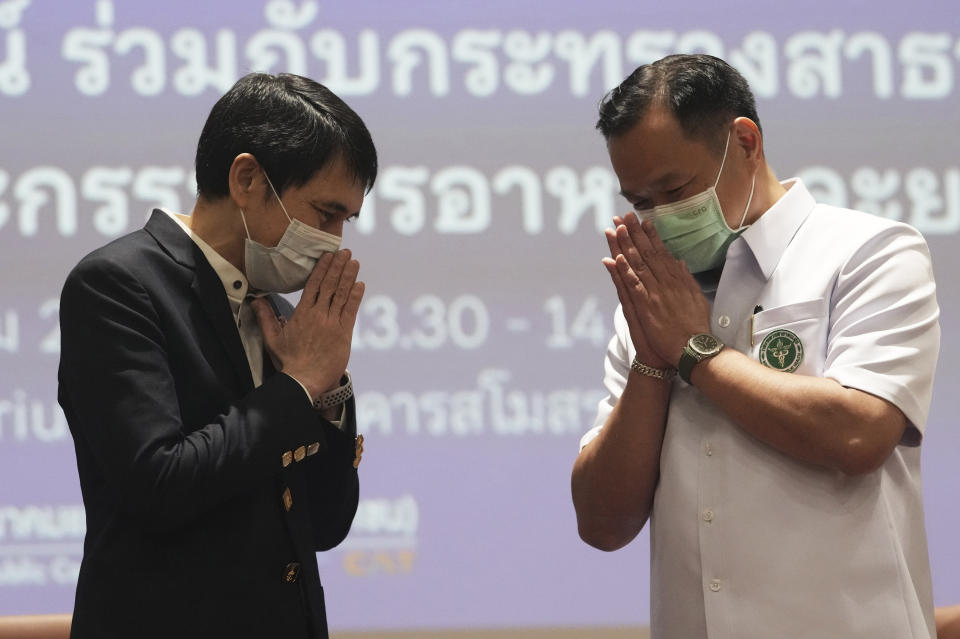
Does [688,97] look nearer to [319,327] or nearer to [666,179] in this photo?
[666,179]

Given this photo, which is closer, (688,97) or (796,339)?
(796,339)

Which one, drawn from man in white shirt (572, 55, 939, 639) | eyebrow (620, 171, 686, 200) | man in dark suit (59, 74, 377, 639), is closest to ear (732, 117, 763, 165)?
man in white shirt (572, 55, 939, 639)

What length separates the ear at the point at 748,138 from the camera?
6.81 ft

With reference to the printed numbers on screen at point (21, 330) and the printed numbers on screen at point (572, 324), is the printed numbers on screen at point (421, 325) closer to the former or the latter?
the printed numbers on screen at point (572, 324)

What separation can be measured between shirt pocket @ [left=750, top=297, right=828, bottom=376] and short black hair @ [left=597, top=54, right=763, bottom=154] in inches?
13.6

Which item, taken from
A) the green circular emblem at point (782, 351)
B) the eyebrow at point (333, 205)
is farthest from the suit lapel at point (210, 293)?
the green circular emblem at point (782, 351)

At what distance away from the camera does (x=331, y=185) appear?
6.44 ft

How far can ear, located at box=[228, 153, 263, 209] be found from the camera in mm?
1926

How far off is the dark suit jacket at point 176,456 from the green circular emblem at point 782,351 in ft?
2.57

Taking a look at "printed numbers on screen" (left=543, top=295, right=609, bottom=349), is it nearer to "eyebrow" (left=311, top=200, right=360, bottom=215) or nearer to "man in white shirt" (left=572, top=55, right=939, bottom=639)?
"man in white shirt" (left=572, top=55, right=939, bottom=639)

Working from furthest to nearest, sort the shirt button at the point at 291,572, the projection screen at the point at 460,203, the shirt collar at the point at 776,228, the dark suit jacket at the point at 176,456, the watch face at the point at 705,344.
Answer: the projection screen at the point at 460,203 < the shirt collar at the point at 776,228 < the watch face at the point at 705,344 < the shirt button at the point at 291,572 < the dark suit jacket at the point at 176,456

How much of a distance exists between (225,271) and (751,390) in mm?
921

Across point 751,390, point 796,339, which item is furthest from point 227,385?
point 796,339

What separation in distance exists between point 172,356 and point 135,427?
0.16 m
